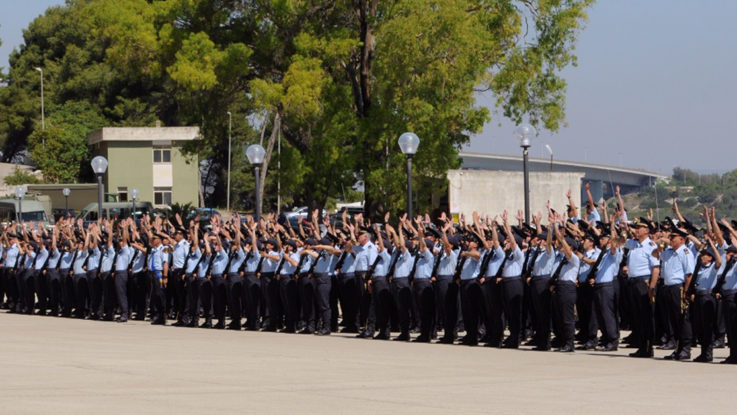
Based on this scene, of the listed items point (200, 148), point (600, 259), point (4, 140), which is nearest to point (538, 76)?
point (200, 148)

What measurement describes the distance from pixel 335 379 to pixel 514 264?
17.5 feet

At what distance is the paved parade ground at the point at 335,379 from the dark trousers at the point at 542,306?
59 centimetres

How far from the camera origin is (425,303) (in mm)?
18984

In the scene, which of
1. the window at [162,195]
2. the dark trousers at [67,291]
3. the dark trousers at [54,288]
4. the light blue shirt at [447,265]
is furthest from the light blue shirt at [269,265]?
→ the window at [162,195]

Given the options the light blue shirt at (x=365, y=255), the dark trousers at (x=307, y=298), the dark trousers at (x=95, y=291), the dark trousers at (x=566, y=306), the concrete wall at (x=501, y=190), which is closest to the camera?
the dark trousers at (x=566, y=306)

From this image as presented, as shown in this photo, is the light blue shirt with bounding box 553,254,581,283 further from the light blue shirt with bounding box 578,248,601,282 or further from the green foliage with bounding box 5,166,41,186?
the green foliage with bounding box 5,166,41,186

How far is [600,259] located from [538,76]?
1690 centimetres

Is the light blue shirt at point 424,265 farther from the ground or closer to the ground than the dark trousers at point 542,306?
farther from the ground

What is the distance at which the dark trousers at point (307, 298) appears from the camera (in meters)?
20.8

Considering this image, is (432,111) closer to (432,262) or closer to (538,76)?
(538,76)

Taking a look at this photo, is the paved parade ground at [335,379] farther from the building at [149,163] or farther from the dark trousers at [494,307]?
the building at [149,163]

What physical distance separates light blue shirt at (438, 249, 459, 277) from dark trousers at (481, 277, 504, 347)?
94 cm

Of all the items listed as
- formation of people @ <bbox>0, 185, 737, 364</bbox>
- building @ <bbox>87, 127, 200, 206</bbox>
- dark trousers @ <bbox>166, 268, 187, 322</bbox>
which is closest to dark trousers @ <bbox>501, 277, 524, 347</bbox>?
formation of people @ <bbox>0, 185, 737, 364</bbox>

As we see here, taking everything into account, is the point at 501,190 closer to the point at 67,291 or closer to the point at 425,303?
the point at 67,291
